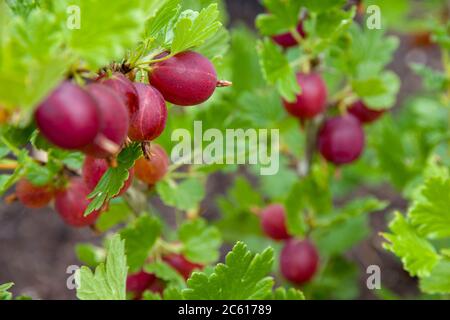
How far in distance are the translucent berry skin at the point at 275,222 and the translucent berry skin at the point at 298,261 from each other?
3 centimetres

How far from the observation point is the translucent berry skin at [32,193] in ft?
3.00

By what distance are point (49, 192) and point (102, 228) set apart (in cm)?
17

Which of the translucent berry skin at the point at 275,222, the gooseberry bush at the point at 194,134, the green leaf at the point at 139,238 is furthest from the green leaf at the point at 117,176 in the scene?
the translucent berry skin at the point at 275,222

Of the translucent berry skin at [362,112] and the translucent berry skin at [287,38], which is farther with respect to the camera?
the translucent berry skin at [362,112]

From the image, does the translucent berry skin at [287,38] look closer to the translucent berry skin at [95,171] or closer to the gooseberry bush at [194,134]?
the gooseberry bush at [194,134]

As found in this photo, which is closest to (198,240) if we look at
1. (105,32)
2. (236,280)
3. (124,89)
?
(236,280)

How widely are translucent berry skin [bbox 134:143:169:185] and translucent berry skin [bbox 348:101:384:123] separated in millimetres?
476

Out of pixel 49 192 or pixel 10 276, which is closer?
pixel 49 192

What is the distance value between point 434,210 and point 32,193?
605mm

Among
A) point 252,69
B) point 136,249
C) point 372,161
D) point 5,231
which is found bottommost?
point 136,249

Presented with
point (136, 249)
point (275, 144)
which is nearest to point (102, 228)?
point (136, 249)

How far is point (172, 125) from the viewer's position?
1.22 meters

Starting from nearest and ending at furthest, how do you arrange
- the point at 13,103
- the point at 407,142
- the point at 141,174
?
the point at 13,103 < the point at 141,174 < the point at 407,142
